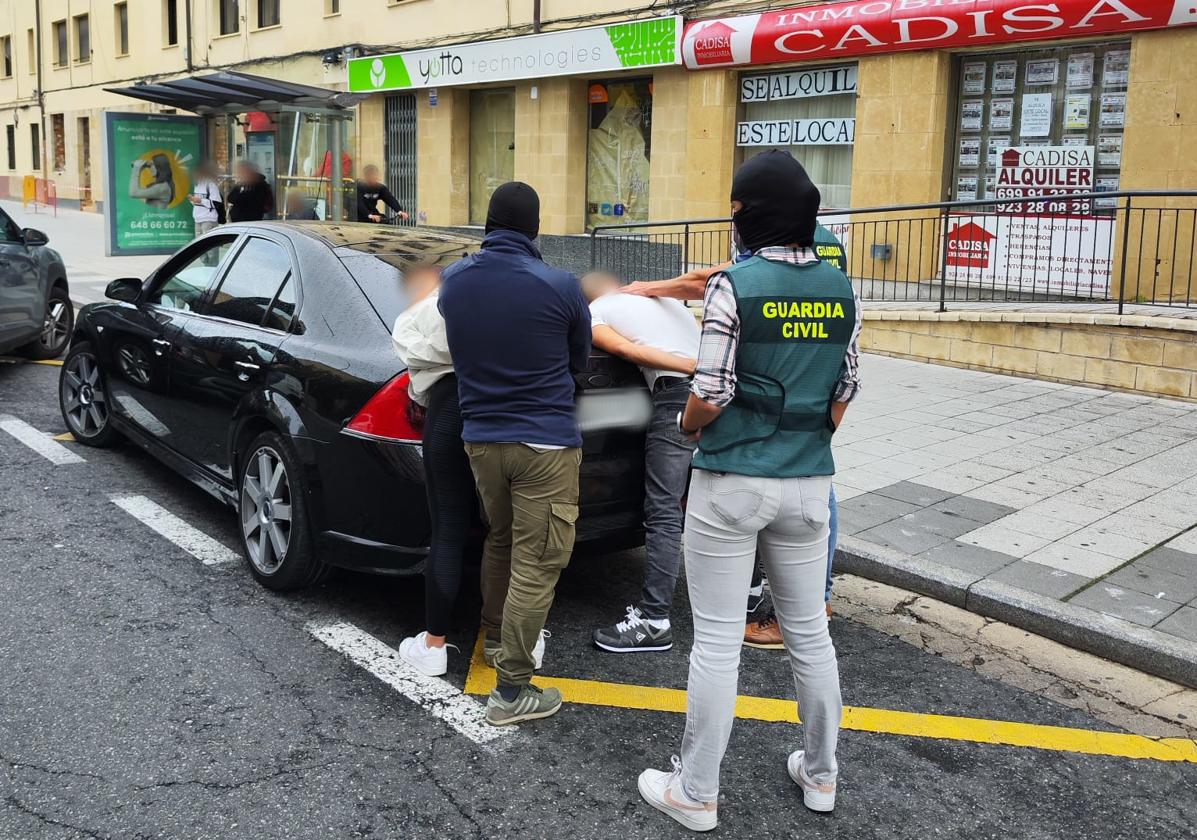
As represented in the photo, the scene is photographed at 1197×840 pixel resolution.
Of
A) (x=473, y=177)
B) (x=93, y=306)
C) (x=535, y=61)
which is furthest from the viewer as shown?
(x=473, y=177)

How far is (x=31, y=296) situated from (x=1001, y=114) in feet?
33.6

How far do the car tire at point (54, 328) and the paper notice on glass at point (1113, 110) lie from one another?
10.5 meters

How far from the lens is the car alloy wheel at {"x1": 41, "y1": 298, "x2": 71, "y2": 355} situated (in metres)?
10.1

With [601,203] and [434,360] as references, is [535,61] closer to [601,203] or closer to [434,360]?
[601,203]

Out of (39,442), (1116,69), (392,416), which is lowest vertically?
(39,442)

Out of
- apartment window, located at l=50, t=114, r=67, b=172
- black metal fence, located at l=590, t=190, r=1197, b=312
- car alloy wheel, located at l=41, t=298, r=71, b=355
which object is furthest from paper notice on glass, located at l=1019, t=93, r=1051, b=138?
apartment window, located at l=50, t=114, r=67, b=172

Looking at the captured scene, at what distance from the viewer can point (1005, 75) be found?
505 inches

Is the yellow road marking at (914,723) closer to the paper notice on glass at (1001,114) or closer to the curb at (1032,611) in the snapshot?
the curb at (1032,611)

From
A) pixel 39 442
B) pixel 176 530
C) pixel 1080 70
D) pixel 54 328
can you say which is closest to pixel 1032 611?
pixel 176 530

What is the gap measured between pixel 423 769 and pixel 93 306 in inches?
181

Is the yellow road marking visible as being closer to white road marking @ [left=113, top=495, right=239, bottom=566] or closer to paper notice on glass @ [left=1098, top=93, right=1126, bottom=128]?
white road marking @ [left=113, top=495, right=239, bottom=566]

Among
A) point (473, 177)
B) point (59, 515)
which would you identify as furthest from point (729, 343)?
point (473, 177)

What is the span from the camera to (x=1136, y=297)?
32.8ft

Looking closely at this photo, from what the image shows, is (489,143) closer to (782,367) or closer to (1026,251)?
(1026,251)
